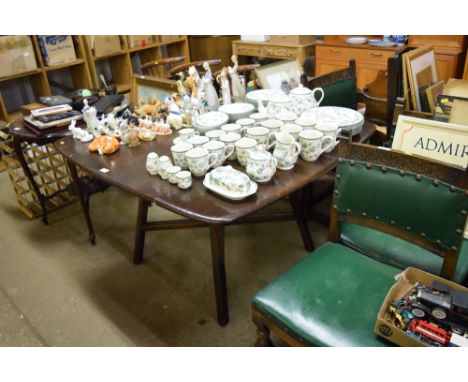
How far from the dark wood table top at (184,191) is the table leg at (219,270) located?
158mm

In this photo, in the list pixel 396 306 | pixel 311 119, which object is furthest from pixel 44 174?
pixel 396 306

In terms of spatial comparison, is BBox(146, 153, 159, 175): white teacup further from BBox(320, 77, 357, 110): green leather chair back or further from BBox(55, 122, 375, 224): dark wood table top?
BBox(320, 77, 357, 110): green leather chair back

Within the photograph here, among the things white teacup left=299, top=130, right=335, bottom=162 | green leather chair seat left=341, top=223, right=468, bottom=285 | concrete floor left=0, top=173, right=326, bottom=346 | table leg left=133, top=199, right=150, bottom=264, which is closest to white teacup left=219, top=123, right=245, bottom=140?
white teacup left=299, top=130, right=335, bottom=162

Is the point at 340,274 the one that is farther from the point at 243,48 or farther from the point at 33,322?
the point at 243,48

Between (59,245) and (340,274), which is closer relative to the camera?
(340,274)

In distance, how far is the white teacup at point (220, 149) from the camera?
1.46 meters

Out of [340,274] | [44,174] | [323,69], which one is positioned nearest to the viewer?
[340,274]

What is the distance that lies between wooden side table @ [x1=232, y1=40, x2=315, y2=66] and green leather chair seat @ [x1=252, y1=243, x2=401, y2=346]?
3132 mm

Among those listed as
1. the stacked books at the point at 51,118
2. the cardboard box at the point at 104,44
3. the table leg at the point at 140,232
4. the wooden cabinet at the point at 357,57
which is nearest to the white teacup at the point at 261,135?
the table leg at the point at 140,232

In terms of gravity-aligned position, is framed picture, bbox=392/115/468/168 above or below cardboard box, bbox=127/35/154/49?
below

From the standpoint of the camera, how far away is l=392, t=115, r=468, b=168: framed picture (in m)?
1.51

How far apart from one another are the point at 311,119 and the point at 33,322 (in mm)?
1560

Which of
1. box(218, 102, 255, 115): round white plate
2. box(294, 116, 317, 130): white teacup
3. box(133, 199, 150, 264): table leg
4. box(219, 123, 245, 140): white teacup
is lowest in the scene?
box(133, 199, 150, 264): table leg

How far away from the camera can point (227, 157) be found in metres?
1.52
